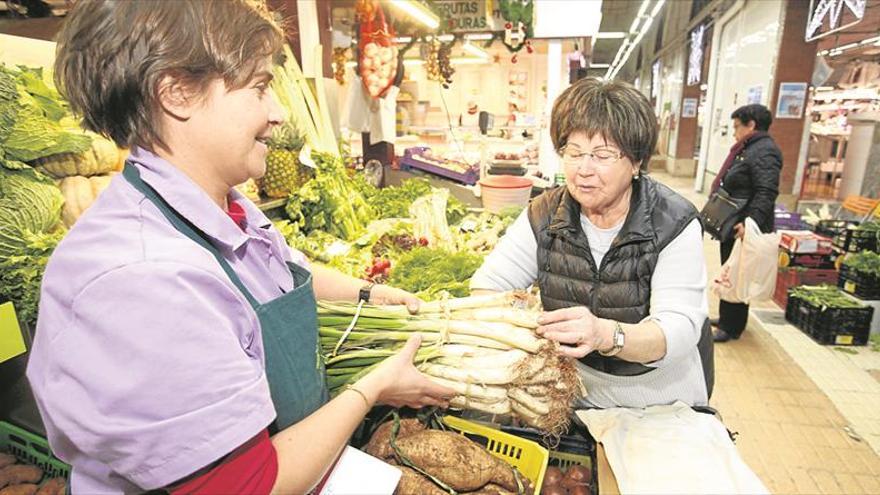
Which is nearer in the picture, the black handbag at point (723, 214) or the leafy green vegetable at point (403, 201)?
the leafy green vegetable at point (403, 201)

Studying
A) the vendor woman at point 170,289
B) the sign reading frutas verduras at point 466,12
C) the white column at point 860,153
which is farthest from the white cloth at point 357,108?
the white column at point 860,153

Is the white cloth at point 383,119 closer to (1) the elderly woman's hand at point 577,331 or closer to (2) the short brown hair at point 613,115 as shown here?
(2) the short brown hair at point 613,115

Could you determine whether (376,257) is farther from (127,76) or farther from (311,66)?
(127,76)

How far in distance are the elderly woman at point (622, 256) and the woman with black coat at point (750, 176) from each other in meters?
3.68

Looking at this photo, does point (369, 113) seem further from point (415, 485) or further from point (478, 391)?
point (415, 485)

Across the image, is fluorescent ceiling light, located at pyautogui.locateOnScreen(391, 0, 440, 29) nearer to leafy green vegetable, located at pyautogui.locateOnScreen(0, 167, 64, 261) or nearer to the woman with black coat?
the woman with black coat

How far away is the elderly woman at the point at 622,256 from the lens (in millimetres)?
1731

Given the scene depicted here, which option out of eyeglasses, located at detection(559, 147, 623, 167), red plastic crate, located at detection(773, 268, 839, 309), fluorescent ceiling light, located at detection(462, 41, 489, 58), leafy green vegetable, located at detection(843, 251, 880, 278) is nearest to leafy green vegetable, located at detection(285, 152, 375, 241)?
eyeglasses, located at detection(559, 147, 623, 167)

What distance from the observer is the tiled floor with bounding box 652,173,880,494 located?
3283 mm

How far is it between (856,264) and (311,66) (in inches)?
230

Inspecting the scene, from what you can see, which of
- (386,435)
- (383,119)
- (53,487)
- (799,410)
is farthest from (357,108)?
(799,410)

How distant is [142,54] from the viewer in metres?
0.89

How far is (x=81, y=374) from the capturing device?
81cm

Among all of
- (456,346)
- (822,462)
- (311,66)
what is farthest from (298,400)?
(311,66)
